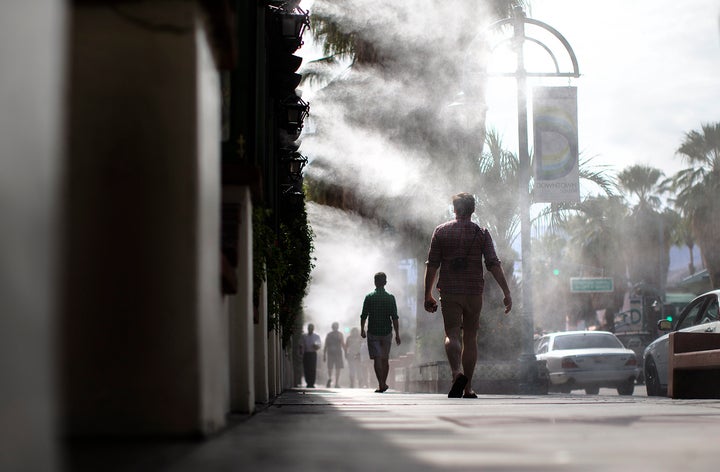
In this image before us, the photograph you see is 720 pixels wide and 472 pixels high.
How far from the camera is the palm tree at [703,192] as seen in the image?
52.0 m

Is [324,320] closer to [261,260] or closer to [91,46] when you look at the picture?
[261,260]

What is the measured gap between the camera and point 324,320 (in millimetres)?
40625

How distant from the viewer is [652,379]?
16828mm

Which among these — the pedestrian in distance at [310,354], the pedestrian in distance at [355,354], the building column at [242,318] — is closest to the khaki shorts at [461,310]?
the building column at [242,318]

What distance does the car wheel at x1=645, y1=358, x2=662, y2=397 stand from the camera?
16.6 metres

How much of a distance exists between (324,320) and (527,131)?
22335 millimetres

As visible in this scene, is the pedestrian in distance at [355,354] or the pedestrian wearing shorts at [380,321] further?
the pedestrian in distance at [355,354]

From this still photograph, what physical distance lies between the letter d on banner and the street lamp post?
244mm

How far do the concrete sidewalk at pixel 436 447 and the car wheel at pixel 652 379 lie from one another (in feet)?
36.9

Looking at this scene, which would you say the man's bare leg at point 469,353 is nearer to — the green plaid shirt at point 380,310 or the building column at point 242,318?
the building column at point 242,318

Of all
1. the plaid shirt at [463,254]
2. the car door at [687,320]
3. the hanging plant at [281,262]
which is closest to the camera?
the hanging plant at [281,262]

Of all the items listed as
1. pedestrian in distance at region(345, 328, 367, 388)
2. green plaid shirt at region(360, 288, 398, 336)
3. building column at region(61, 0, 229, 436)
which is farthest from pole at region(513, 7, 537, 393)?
building column at region(61, 0, 229, 436)

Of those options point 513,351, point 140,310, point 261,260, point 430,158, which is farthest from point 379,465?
point 430,158

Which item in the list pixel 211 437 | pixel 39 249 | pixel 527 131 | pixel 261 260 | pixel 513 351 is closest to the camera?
pixel 39 249
